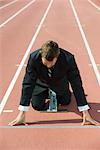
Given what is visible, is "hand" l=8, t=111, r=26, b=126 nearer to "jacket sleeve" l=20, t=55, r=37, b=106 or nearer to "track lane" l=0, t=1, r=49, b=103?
"jacket sleeve" l=20, t=55, r=37, b=106

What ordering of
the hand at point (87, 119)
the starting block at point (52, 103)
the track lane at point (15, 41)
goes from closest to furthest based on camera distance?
the hand at point (87, 119) → the starting block at point (52, 103) → the track lane at point (15, 41)

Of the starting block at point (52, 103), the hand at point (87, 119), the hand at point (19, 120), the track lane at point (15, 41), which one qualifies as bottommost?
the hand at point (87, 119)

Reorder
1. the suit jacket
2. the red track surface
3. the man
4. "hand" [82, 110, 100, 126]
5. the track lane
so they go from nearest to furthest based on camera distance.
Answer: the red track surface → the man → "hand" [82, 110, 100, 126] → the suit jacket → the track lane

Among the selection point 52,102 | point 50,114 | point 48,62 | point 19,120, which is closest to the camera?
point 48,62

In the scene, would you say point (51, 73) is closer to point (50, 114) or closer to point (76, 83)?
point (76, 83)

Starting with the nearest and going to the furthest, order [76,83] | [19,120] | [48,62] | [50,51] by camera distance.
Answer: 1. [50,51]
2. [48,62]
3. [19,120]
4. [76,83]

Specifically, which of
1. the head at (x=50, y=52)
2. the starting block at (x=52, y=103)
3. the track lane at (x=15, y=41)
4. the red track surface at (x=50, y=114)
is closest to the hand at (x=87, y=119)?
the red track surface at (x=50, y=114)

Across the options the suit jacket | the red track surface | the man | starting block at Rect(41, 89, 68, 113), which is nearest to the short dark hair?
the man

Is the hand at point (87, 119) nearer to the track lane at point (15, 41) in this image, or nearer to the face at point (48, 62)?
the face at point (48, 62)

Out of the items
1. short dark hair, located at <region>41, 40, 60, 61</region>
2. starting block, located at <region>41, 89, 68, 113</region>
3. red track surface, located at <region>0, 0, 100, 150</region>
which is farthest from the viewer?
starting block, located at <region>41, 89, 68, 113</region>

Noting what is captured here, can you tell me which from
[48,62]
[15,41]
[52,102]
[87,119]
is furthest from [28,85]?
[15,41]

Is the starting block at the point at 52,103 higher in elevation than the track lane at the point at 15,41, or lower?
lower

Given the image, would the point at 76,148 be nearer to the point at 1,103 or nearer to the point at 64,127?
the point at 64,127

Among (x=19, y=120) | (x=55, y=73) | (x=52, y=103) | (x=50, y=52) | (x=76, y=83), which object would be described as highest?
(x=50, y=52)
